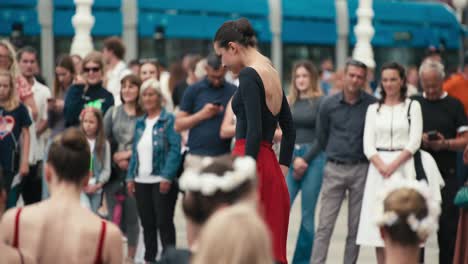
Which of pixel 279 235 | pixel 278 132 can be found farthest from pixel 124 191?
pixel 279 235

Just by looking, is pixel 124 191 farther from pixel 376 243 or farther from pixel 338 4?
pixel 338 4

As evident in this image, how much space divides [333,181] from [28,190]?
292cm

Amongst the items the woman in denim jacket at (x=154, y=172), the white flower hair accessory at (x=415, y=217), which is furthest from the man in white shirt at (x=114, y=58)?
the white flower hair accessory at (x=415, y=217)

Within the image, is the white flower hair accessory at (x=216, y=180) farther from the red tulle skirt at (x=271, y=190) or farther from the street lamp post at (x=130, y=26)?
the street lamp post at (x=130, y=26)

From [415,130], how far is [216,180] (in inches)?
212

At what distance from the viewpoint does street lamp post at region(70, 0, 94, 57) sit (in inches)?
730

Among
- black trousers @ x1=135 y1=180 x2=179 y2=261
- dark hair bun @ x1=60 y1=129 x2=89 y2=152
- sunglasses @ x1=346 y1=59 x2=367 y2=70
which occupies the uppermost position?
sunglasses @ x1=346 y1=59 x2=367 y2=70

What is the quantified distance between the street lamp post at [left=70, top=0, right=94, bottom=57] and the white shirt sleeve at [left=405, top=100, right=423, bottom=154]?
9.61 m

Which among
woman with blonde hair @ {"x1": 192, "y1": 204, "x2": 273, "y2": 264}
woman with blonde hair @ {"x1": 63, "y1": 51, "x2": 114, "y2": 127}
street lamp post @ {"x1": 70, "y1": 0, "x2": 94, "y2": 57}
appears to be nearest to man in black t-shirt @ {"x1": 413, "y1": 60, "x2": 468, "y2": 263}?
woman with blonde hair @ {"x1": 63, "y1": 51, "x2": 114, "y2": 127}

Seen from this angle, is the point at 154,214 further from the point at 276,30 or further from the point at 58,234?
the point at 276,30

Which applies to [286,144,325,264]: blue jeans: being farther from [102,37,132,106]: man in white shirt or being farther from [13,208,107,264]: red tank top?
[13,208,107,264]: red tank top

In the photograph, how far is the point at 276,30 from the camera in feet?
89.2

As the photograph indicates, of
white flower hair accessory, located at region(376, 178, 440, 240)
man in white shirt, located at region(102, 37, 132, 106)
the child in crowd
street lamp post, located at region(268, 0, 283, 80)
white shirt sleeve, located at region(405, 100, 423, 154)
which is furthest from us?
street lamp post, located at region(268, 0, 283, 80)

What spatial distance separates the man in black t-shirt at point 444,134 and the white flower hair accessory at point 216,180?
5.95 m
